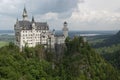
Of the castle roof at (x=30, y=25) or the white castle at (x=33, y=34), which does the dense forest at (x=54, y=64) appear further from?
the castle roof at (x=30, y=25)

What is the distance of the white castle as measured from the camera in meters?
114

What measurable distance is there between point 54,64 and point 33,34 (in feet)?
52.4

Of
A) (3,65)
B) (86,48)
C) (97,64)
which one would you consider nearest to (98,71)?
(97,64)

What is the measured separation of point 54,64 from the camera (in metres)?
115

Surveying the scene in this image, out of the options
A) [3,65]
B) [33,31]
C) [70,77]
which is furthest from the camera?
[33,31]

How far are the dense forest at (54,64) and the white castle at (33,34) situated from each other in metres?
2.71

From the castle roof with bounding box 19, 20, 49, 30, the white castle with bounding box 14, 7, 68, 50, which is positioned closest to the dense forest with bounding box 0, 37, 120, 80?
the white castle with bounding box 14, 7, 68, 50

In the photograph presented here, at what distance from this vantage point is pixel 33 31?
117 meters

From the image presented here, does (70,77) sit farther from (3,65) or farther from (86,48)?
(3,65)

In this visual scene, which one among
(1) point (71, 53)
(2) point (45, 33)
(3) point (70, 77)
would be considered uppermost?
(2) point (45, 33)

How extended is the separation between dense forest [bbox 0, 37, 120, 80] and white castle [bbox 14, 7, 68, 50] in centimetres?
271

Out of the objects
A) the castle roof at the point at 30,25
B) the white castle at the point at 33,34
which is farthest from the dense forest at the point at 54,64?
the castle roof at the point at 30,25

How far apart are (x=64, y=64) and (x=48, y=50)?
30.8ft

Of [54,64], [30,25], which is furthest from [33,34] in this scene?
[54,64]
